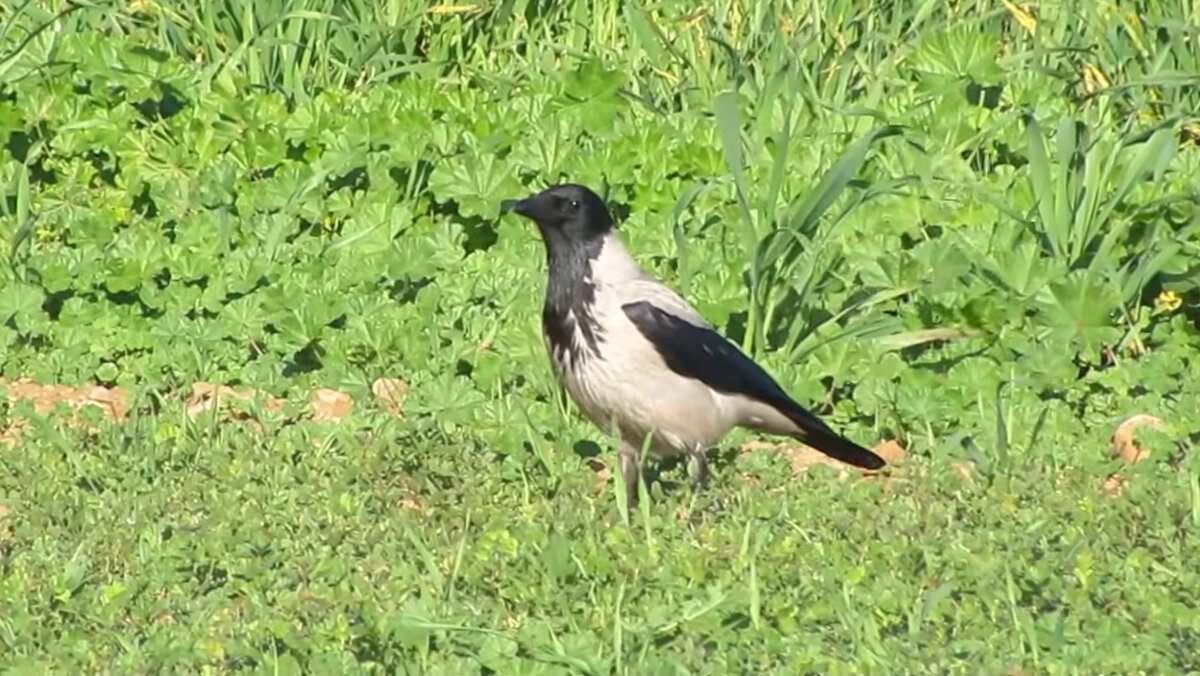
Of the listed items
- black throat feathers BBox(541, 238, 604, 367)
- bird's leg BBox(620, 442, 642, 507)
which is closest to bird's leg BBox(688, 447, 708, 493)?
bird's leg BBox(620, 442, 642, 507)

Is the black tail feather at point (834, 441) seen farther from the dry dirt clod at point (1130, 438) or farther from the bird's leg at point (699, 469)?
the dry dirt clod at point (1130, 438)

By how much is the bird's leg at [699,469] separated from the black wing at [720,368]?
176mm

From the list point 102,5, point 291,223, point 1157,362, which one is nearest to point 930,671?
point 1157,362

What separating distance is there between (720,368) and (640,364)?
0.23 meters

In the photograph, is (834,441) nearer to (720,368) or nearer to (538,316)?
(720,368)

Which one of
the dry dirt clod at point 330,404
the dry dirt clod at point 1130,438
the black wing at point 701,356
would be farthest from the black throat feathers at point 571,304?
the dry dirt clod at point 1130,438

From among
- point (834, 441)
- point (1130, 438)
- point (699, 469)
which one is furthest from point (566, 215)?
point (1130, 438)

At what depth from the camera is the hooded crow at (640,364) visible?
6.43 m

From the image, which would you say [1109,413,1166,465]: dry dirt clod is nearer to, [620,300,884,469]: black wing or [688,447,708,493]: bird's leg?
[620,300,884,469]: black wing

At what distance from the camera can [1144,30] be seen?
8.69 meters

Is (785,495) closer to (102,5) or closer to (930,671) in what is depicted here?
(930,671)

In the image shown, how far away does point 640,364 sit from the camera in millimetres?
6438

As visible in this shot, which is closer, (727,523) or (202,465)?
(727,523)

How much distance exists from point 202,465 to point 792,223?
1.85 m
